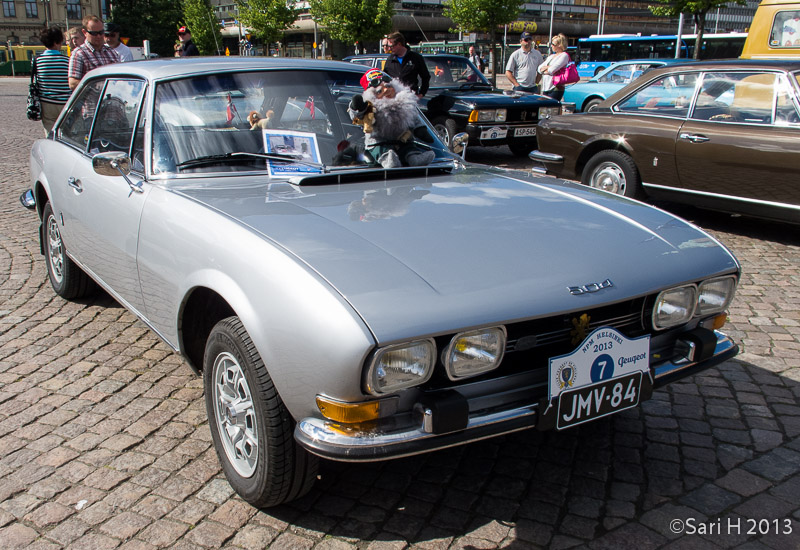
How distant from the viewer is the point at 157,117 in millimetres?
3193

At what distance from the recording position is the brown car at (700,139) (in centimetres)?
569

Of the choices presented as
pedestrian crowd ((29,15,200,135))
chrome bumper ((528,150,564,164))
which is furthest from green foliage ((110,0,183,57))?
chrome bumper ((528,150,564,164))

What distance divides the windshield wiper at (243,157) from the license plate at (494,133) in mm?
6822

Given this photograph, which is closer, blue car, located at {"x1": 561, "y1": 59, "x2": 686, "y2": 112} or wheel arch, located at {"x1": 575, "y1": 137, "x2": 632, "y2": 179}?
wheel arch, located at {"x1": 575, "y1": 137, "x2": 632, "y2": 179}

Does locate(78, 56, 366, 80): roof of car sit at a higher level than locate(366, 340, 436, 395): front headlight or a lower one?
higher

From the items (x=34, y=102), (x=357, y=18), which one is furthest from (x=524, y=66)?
(x=357, y=18)

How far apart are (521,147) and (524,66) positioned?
258 centimetres

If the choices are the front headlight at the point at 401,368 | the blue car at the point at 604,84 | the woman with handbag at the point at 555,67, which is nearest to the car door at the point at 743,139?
the front headlight at the point at 401,368

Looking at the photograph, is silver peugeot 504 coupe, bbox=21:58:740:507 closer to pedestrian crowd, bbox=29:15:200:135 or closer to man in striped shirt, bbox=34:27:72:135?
pedestrian crowd, bbox=29:15:200:135

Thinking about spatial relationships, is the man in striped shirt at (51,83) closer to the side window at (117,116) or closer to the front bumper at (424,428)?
the side window at (117,116)

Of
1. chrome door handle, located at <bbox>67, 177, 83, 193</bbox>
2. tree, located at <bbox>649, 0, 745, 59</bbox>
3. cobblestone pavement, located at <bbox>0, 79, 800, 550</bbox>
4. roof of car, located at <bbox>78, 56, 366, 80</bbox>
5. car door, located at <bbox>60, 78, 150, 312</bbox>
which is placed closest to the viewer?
cobblestone pavement, located at <bbox>0, 79, 800, 550</bbox>

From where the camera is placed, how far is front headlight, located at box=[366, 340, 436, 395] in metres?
1.96

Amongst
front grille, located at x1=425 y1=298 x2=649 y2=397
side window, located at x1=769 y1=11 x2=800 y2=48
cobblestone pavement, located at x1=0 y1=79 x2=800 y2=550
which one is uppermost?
side window, located at x1=769 y1=11 x2=800 y2=48

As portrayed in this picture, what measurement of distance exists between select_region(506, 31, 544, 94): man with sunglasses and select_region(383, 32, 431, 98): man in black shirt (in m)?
3.46
